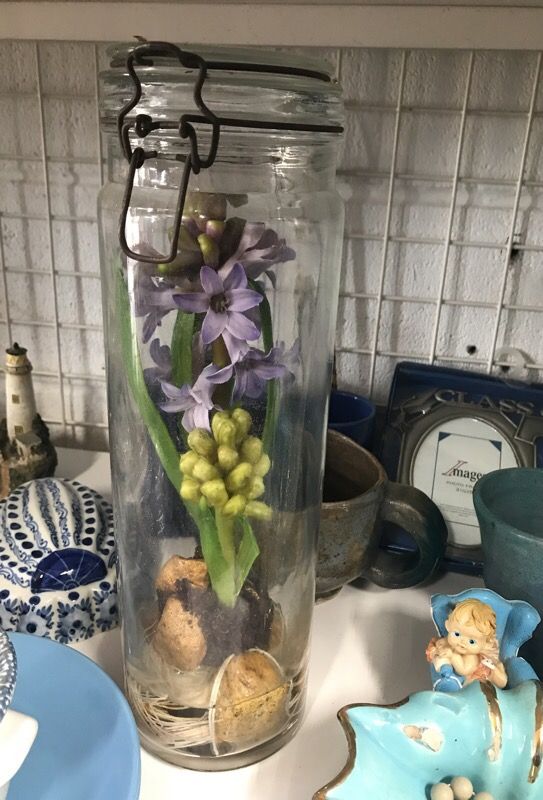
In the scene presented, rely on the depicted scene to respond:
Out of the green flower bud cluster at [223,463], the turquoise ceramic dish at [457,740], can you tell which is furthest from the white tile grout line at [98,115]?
the turquoise ceramic dish at [457,740]

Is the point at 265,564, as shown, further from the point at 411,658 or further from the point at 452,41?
the point at 452,41

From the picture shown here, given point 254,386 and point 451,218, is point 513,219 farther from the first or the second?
point 254,386

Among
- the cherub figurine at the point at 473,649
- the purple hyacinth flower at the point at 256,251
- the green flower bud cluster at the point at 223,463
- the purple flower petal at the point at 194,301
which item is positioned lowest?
the cherub figurine at the point at 473,649

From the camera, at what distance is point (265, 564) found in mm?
379

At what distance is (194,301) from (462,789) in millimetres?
245

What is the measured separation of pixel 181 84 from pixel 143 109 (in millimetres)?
21

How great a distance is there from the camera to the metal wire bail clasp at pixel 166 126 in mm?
267

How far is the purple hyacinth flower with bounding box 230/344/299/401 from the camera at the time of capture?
1.07ft

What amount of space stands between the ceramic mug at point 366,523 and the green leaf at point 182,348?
5.4 inches

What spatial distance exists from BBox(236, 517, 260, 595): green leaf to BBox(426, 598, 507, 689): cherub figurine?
0.35 feet

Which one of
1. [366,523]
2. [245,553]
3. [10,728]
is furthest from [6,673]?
[366,523]

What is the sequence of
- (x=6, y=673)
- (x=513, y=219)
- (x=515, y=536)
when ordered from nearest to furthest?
1. (x=6, y=673)
2. (x=515, y=536)
3. (x=513, y=219)

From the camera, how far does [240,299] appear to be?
0.31m

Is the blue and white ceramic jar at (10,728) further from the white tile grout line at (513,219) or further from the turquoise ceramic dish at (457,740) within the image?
the white tile grout line at (513,219)
